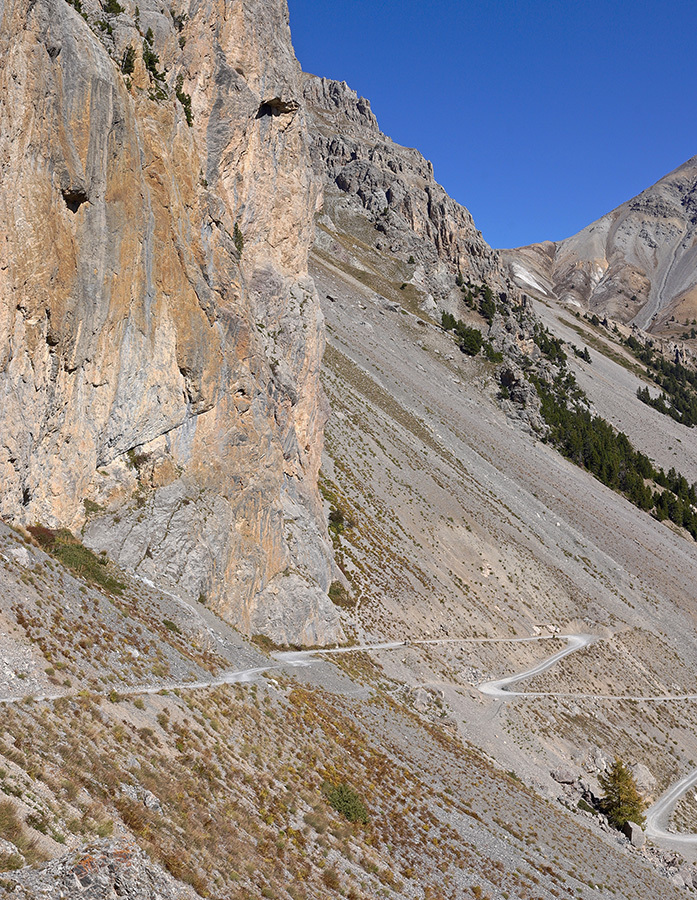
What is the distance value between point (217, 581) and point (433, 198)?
15641cm

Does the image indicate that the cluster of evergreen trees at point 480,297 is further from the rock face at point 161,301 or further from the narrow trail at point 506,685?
the rock face at point 161,301

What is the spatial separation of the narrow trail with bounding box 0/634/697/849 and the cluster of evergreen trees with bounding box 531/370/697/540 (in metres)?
54.1

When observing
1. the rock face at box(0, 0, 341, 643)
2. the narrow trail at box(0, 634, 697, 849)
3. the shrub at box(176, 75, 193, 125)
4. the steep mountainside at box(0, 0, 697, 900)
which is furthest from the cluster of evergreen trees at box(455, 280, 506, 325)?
the shrub at box(176, 75, 193, 125)

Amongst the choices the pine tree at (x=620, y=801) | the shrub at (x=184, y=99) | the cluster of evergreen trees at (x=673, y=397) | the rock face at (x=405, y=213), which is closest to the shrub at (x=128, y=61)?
the shrub at (x=184, y=99)

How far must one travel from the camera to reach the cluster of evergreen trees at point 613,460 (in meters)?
103

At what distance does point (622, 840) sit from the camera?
31.8 meters

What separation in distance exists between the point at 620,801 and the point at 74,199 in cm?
4380

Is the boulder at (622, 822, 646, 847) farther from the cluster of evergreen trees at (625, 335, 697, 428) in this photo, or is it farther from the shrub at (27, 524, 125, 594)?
the cluster of evergreen trees at (625, 335, 697, 428)

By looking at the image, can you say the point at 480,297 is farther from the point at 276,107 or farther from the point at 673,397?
the point at 276,107

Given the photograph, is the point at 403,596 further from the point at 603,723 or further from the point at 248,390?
the point at 248,390

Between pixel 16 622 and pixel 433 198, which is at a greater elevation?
pixel 433 198

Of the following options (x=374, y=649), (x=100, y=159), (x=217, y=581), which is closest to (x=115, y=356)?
(x=100, y=159)

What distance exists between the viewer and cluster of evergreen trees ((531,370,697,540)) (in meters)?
103

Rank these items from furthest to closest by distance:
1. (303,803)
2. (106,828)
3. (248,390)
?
1. (248,390)
2. (303,803)
3. (106,828)
